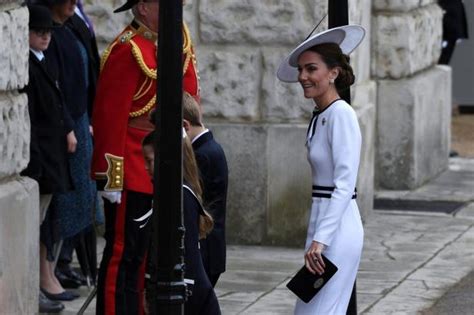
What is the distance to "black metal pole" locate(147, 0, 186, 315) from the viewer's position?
5320 millimetres

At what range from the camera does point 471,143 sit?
54.7 feet

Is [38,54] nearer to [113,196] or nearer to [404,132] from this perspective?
[113,196]

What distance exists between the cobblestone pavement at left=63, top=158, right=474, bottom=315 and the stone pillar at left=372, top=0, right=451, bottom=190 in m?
0.82

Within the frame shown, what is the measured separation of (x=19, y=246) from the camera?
6.82 m

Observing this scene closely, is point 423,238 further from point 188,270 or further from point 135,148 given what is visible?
point 188,270

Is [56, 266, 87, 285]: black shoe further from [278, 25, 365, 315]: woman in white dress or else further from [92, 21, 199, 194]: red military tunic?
[278, 25, 365, 315]: woman in white dress

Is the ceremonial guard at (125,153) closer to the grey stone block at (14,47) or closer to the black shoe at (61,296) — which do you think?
the grey stone block at (14,47)

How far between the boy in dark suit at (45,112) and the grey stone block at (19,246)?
0.81 m

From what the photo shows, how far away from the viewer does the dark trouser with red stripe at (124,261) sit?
286 inches

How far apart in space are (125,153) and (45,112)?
0.73 metres

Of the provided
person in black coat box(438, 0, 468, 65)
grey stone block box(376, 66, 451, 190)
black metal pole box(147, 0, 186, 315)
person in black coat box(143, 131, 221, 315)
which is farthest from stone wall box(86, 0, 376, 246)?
person in black coat box(438, 0, 468, 65)

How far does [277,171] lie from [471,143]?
6.80 meters

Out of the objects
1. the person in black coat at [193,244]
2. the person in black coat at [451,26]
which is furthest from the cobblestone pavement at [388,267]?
the person in black coat at [451,26]

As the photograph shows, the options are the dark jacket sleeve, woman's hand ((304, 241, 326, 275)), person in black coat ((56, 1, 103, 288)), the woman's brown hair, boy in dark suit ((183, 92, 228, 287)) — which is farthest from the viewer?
person in black coat ((56, 1, 103, 288))
